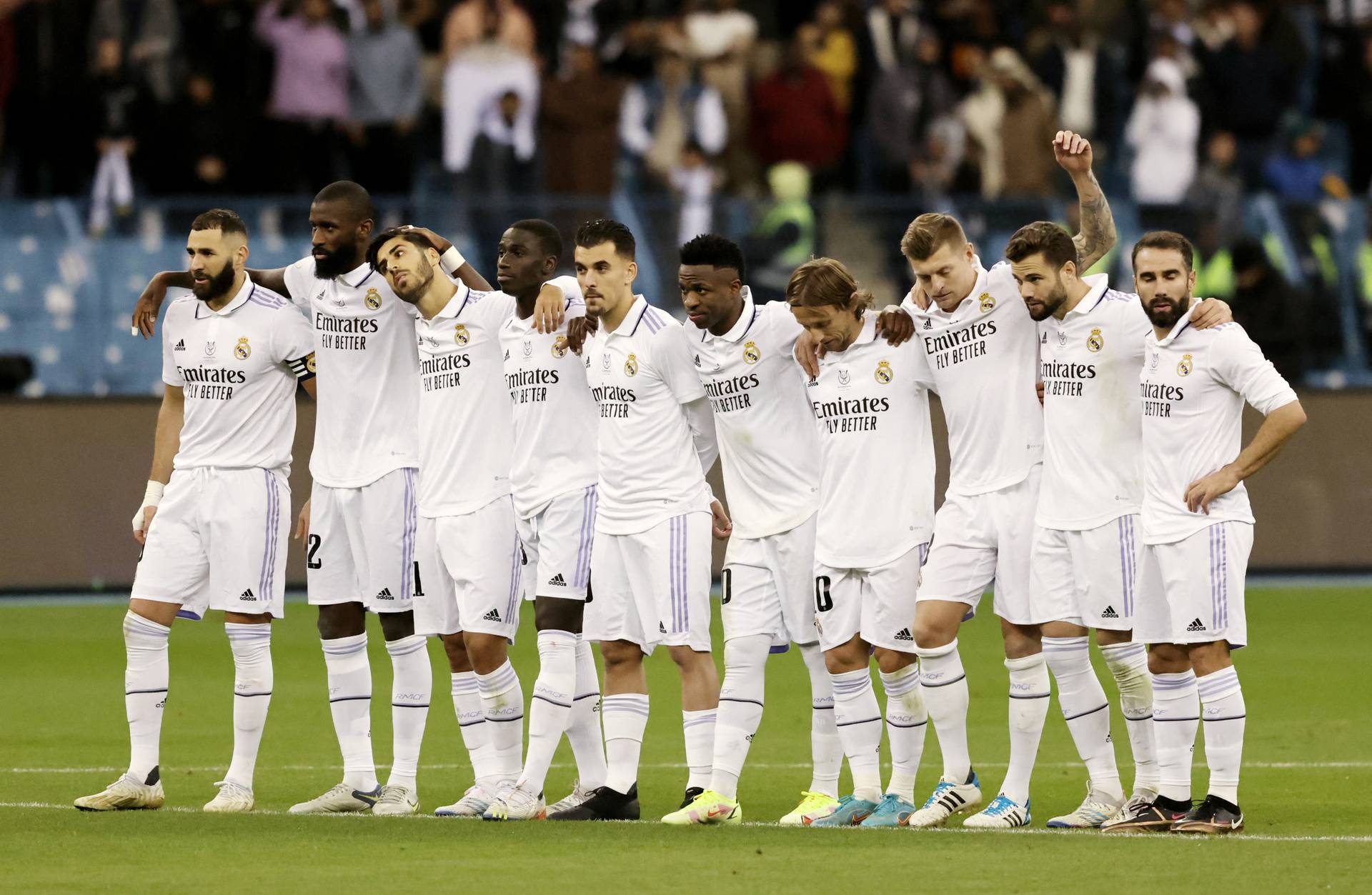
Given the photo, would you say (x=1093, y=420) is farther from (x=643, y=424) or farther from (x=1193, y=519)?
(x=643, y=424)

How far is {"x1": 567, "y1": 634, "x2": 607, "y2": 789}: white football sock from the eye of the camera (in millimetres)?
9703

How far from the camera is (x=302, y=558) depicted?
18.8 m

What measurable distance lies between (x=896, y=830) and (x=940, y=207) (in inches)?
425

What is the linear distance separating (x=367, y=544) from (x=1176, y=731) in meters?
3.55

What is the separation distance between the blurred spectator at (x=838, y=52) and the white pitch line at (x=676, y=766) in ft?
36.8

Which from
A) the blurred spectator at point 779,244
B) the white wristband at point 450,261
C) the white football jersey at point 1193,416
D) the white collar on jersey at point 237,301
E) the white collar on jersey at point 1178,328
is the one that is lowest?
the white football jersey at point 1193,416

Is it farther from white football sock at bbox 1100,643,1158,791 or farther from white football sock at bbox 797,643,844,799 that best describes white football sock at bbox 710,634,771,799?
white football sock at bbox 1100,643,1158,791

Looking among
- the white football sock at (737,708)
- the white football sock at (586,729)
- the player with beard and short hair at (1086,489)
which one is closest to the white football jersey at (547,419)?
the white football sock at (586,729)

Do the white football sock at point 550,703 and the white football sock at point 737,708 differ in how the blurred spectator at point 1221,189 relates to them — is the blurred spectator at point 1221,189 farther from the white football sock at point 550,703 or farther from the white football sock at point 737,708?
the white football sock at point 550,703

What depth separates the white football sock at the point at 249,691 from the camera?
9852 millimetres

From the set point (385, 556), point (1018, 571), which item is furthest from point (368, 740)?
point (1018, 571)

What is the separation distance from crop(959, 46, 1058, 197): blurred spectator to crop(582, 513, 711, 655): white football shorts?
1084 centimetres

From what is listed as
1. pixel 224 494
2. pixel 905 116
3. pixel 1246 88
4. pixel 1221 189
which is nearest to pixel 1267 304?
pixel 1221 189

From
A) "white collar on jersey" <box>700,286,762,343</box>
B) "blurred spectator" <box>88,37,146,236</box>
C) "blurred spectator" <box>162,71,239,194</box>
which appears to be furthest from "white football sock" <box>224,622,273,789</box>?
"blurred spectator" <box>88,37,146,236</box>
